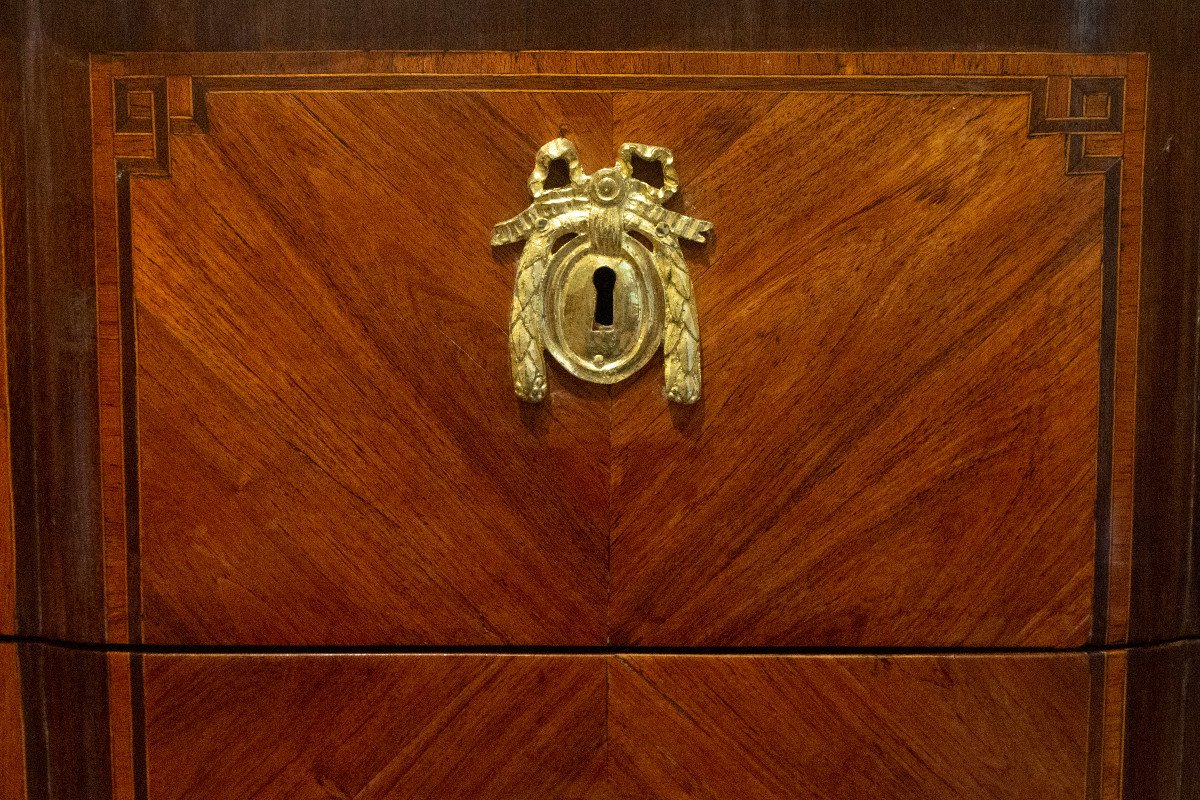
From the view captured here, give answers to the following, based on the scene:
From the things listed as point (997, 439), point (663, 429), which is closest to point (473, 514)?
point (663, 429)

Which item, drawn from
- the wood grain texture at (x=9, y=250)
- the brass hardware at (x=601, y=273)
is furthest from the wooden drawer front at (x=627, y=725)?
the brass hardware at (x=601, y=273)

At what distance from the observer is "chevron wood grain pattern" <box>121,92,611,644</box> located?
62 centimetres

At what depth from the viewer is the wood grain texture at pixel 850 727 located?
0.65 m

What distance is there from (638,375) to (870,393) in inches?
6.7

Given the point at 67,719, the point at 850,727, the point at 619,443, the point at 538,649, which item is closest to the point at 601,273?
the point at 619,443

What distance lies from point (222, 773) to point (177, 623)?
120 millimetres

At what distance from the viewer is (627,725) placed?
66 cm

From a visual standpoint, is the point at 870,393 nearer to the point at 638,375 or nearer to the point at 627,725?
the point at 638,375

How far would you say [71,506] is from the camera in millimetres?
646

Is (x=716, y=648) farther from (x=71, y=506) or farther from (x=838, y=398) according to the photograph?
(x=71, y=506)

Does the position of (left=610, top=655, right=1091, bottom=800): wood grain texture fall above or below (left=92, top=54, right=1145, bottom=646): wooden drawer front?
below

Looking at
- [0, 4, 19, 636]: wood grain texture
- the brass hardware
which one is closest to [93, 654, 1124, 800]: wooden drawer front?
[0, 4, 19, 636]: wood grain texture

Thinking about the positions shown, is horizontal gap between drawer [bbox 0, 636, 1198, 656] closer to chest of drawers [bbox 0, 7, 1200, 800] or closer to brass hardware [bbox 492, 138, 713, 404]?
chest of drawers [bbox 0, 7, 1200, 800]

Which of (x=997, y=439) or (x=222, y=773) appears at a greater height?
(x=997, y=439)
